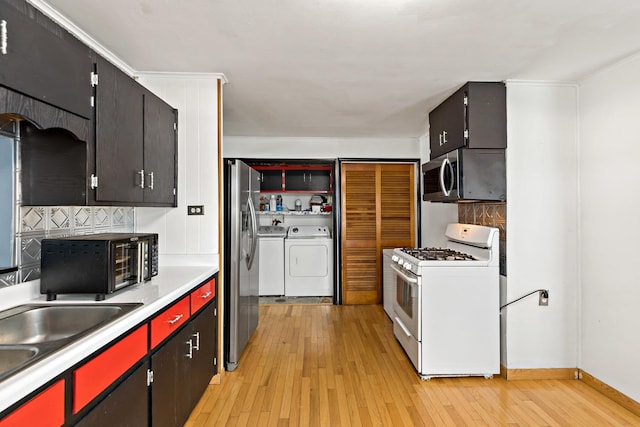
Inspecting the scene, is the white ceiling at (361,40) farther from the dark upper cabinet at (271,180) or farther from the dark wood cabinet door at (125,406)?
the dark upper cabinet at (271,180)

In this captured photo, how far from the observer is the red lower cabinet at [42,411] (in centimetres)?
88

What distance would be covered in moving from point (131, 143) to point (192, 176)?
2.22ft

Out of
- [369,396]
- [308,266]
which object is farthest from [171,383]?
[308,266]

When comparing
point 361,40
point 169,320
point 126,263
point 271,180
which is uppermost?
point 361,40

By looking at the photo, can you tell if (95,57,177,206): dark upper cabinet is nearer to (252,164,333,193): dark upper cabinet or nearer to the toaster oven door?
the toaster oven door

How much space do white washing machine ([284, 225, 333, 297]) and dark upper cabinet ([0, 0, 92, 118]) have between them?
3.48 meters

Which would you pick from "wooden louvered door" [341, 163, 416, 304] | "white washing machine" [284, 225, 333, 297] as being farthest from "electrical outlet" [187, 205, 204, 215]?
"wooden louvered door" [341, 163, 416, 304]

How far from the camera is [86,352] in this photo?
1145 millimetres

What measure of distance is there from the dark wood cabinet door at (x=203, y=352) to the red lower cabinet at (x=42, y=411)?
1.07 m

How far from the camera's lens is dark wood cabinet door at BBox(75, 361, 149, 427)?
1.21 metres

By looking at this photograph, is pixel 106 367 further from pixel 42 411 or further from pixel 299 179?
pixel 299 179

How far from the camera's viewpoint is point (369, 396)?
2.40m

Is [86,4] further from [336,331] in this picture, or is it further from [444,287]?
[336,331]

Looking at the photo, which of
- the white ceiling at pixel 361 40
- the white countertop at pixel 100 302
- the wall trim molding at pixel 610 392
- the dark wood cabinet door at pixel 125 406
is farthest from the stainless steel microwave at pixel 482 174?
the dark wood cabinet door at pixel 125 406
